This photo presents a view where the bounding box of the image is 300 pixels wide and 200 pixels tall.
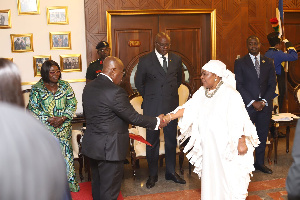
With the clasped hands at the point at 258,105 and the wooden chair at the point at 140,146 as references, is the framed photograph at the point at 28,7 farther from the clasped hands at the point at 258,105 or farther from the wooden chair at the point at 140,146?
the clasped hands at the point at 258,105

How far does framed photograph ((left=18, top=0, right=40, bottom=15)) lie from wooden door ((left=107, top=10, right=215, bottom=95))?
4.53 ft

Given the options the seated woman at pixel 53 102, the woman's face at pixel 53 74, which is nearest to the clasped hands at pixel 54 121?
the seated woman at pixel 53 102

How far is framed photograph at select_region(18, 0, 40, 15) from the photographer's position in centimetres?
741

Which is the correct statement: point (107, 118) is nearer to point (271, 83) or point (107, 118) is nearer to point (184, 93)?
point (184, 93)

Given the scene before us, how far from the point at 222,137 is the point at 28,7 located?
16.0ft

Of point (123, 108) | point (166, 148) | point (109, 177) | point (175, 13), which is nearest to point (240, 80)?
point (166, 148)

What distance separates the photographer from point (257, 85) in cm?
614

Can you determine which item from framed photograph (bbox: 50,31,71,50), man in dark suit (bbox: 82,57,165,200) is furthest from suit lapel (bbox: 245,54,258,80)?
framed photograph (bbox: 50,31,71,50)

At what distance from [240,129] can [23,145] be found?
11.0 ft

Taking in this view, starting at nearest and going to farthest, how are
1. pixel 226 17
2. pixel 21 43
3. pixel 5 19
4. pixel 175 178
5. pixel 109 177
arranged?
pixel 109 177 → pixel 175 178 → pixel 5 19 → pixel 21 43 → pixel 226 17

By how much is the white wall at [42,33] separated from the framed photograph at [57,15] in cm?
7

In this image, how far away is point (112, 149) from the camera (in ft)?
13.1

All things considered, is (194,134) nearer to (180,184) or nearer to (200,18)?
(180,184)

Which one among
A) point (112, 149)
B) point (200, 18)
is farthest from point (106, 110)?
point (200, 18)
